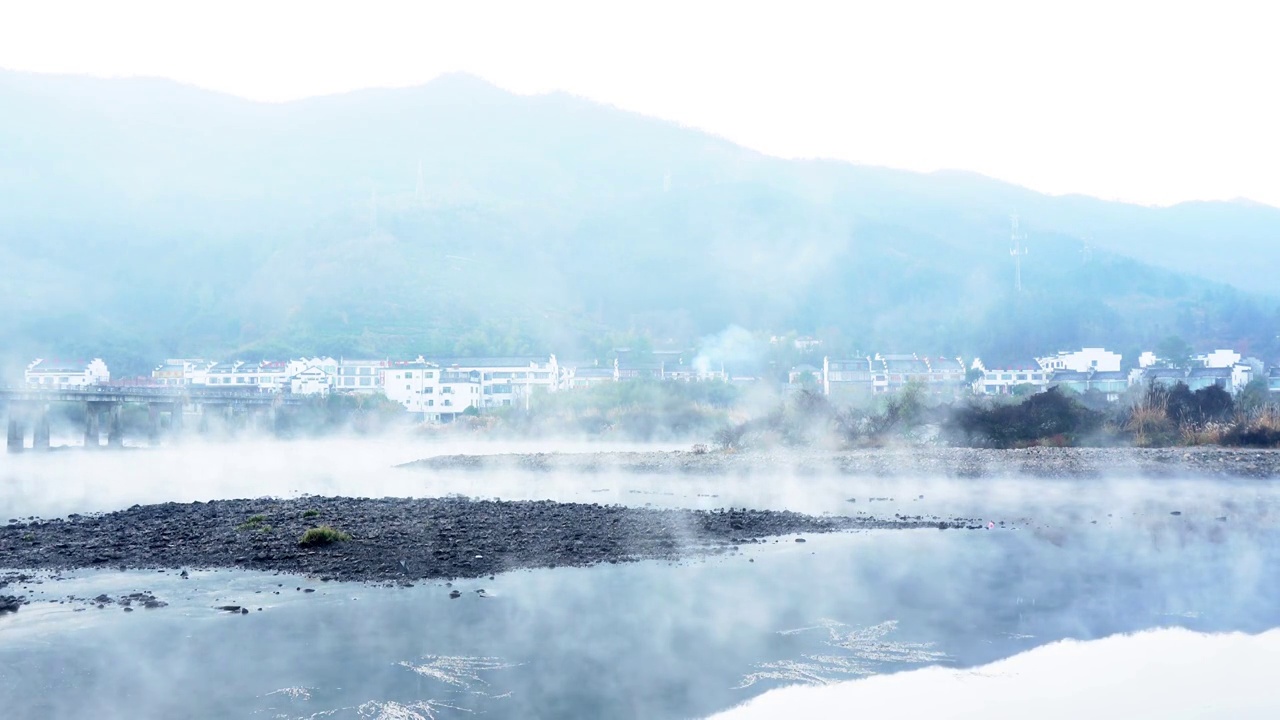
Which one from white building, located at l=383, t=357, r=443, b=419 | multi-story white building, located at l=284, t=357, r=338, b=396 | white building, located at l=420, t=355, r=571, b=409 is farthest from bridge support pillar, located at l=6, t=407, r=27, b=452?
white building, located at l=420, t=355, r=571, b=409

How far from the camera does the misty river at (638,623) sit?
1138cm

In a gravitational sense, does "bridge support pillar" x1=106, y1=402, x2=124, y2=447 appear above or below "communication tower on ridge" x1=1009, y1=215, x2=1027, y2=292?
below

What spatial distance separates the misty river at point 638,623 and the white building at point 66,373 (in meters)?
124

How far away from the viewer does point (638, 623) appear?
Result: 1434 centimetres

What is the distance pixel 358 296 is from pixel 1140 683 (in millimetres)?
168627

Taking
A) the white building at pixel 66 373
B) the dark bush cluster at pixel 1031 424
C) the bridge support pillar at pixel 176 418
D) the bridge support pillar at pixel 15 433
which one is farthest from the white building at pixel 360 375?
the dark bush cluster at pixel 1031 424

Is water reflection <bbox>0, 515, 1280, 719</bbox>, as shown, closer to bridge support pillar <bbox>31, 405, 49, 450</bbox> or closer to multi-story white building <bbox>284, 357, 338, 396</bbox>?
bridge support pillar <bbox>31, 405, 49, 450</bbox>

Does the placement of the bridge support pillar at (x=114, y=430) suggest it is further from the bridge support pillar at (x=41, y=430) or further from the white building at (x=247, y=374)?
the white building at (x=247, y=374)

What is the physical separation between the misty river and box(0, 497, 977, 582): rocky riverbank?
3.21ft

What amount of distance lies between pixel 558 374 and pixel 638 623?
11195 centimetres

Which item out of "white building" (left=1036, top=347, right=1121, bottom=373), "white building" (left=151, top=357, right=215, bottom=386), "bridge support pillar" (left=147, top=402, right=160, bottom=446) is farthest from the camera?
"white building" (left=151, top=357, right=215, bottom=386)

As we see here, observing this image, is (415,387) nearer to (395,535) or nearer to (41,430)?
(41,430)

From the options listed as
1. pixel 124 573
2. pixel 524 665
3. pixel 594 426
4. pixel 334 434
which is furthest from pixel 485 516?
pixel 334 434

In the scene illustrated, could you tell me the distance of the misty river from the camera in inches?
448
